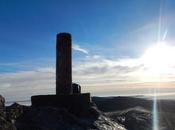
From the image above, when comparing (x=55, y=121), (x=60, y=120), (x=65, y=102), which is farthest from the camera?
(x=65, y=102)

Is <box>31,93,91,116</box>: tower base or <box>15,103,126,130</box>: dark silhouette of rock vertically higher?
<box>31,93,91,116</box>: tower base

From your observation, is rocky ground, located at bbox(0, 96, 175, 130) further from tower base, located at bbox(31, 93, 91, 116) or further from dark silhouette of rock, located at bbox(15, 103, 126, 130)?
tower base, located at bbox(31, 93, 91, 116)

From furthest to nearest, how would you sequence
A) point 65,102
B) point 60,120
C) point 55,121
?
point 65,102, point 60,120, point 55,121

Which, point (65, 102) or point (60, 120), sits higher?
point (65, 102)

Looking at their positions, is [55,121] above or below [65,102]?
below

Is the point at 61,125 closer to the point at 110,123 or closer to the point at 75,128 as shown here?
the point at 75,128

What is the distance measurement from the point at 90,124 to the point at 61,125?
157 cm

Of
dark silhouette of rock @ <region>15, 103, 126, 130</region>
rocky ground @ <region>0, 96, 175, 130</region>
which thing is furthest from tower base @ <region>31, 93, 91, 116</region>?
dark silhouette of rock @ <region>15, 103, 126, 130</region>

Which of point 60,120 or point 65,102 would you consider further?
point 65,102

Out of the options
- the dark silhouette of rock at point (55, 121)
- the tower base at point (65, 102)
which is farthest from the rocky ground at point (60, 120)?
the tower base at point (65, 102)

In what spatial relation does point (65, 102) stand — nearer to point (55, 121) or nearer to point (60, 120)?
point (60, 120)

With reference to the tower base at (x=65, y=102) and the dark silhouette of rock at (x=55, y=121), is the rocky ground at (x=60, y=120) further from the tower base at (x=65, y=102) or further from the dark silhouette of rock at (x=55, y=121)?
the tower base at (x=65, y=102)

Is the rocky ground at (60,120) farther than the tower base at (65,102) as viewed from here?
No

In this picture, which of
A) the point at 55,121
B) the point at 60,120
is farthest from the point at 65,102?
the point at 55,121
